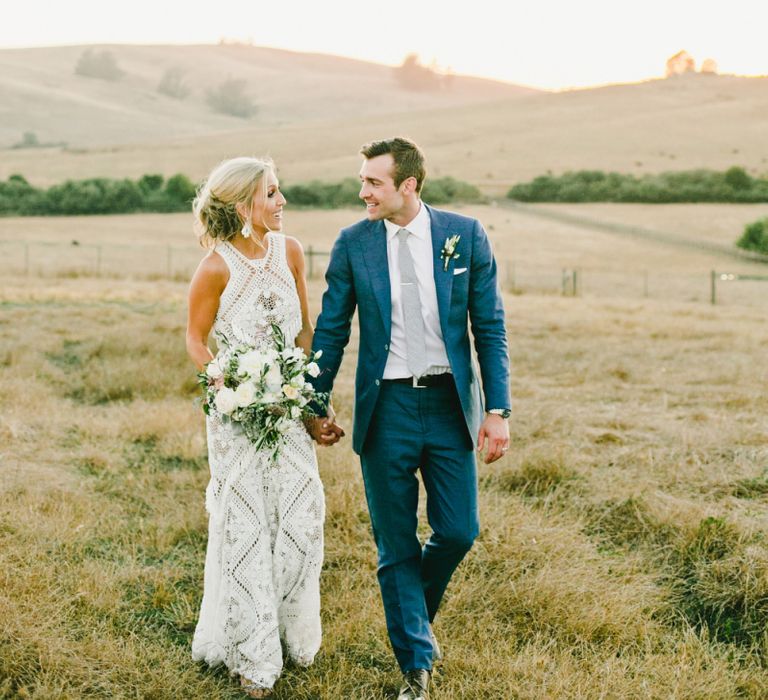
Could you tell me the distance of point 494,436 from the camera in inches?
159

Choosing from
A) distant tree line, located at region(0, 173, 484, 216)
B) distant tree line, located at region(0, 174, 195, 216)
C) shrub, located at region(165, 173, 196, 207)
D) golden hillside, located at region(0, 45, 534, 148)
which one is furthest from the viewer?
golden hillside, located at region(0, 45, 534, 148)

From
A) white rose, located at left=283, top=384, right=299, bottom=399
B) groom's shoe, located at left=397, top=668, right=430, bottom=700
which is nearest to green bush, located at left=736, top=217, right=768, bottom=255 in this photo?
groom's shoe, located at left=397, top=668, right=430, bottom=700

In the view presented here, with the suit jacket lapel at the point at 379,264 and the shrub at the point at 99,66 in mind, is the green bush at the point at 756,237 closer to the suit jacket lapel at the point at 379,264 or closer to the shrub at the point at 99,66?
the suit jacket lapel at the point at 379,264

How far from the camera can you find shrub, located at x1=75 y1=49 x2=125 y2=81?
131 meters

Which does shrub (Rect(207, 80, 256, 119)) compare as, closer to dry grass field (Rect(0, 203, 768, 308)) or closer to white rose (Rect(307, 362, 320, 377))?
dry grass field (Rect(0, 203, 768, 308))

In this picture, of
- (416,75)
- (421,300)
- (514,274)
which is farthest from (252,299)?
(416,75)

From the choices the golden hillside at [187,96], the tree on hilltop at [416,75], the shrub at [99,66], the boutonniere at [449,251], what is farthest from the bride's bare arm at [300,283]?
the tree on hilltop at [416,75]

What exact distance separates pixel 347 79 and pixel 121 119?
5767cm

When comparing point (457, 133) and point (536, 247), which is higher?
point (457, 133)

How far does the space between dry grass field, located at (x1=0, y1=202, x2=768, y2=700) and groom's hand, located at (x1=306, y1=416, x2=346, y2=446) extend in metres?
1.12

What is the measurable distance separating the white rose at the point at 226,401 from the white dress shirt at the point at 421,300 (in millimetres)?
746

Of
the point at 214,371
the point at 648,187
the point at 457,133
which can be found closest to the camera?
the point at 214,371

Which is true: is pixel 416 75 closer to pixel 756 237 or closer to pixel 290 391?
pixel 756 237

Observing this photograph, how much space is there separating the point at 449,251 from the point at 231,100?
13547cm
